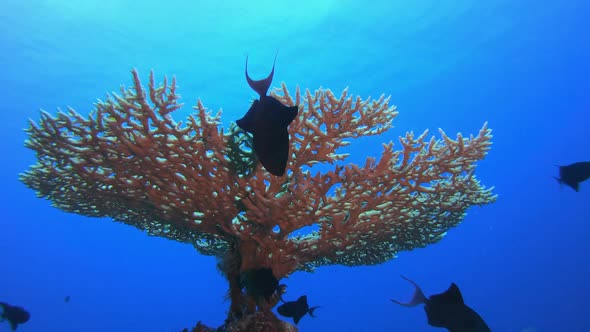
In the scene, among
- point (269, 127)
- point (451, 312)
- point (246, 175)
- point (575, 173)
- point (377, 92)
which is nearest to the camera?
point (269, 127)

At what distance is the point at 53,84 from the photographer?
2906 cm

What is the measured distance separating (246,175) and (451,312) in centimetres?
283

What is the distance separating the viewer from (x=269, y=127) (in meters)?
2.22

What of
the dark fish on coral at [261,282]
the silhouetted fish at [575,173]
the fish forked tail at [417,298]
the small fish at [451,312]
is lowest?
the small fish at [451,312]

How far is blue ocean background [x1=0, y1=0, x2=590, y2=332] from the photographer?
23062mm

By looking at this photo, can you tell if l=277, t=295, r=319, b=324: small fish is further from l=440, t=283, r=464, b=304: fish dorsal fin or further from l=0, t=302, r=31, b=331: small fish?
l=0, t=302, r=31, b=331: small fish

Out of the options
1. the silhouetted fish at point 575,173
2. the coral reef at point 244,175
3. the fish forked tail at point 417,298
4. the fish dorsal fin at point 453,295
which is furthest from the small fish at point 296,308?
the silhouetted fish at point 575,173

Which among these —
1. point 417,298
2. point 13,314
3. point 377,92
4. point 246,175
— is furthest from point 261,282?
point 377,92

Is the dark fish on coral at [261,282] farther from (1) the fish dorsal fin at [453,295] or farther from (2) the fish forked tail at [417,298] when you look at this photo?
(1) the fish dorsal fin at [453,295]

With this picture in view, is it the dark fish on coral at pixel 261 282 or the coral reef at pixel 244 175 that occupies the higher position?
the coral reef at pixel 244 175

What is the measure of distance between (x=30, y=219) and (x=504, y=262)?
98.0 metres

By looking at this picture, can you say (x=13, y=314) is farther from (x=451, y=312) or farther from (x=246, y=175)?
(x=451, y=312)

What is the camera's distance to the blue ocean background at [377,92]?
908 inches

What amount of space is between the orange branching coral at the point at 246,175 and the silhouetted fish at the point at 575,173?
3.55 ft
